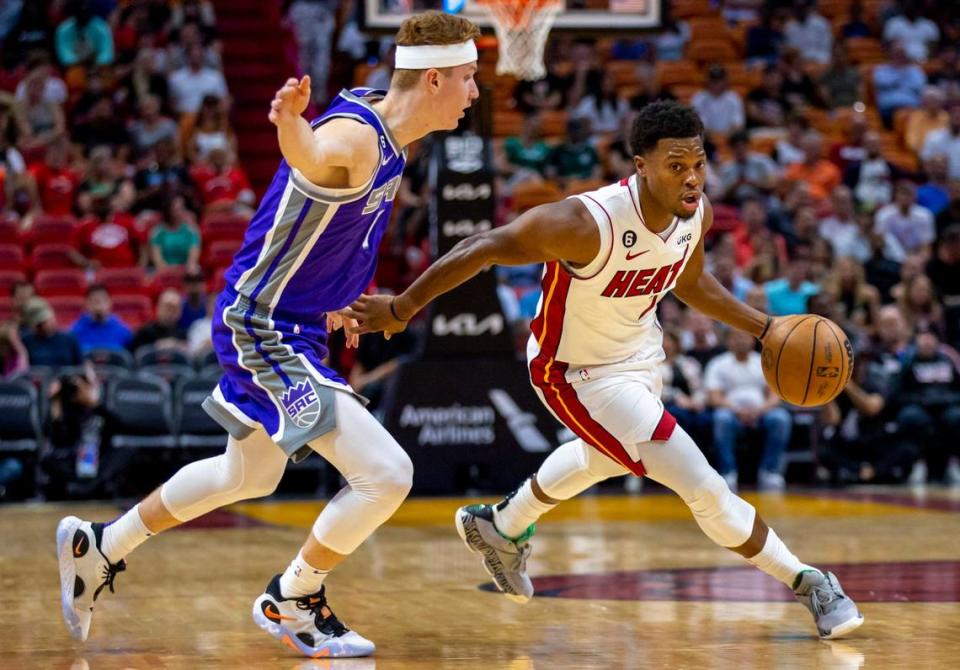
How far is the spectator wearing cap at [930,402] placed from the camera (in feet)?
43.1

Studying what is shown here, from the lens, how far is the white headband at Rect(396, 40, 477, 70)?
17.1 ft

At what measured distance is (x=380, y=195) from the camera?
5.14 metres

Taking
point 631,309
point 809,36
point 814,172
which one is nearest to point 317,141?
point 631,309

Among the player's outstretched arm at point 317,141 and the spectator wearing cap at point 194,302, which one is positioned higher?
the player's outstretched arm at point 317,141

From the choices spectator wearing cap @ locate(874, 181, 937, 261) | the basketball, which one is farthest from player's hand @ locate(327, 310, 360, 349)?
spectator wearing cap @ locate(874, 181, 937, 261)

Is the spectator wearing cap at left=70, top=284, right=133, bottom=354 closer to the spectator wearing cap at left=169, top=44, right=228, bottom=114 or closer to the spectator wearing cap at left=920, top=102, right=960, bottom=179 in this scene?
the spectator wearing cap at left=169, top=44, right=228, bottom=114

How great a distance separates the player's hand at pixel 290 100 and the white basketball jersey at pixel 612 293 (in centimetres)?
125

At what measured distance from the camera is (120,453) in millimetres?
11836

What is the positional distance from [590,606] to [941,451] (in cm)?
790

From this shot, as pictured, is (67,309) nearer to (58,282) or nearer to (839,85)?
(58,282)

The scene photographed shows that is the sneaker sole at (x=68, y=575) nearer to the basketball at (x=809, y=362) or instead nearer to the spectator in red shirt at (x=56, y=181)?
the basketball at (x=809, y=362)

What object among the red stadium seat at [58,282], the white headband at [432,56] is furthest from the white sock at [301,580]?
the red stadium seat at [58,282]

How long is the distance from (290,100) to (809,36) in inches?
611

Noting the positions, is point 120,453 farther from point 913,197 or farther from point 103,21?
point 913,197
